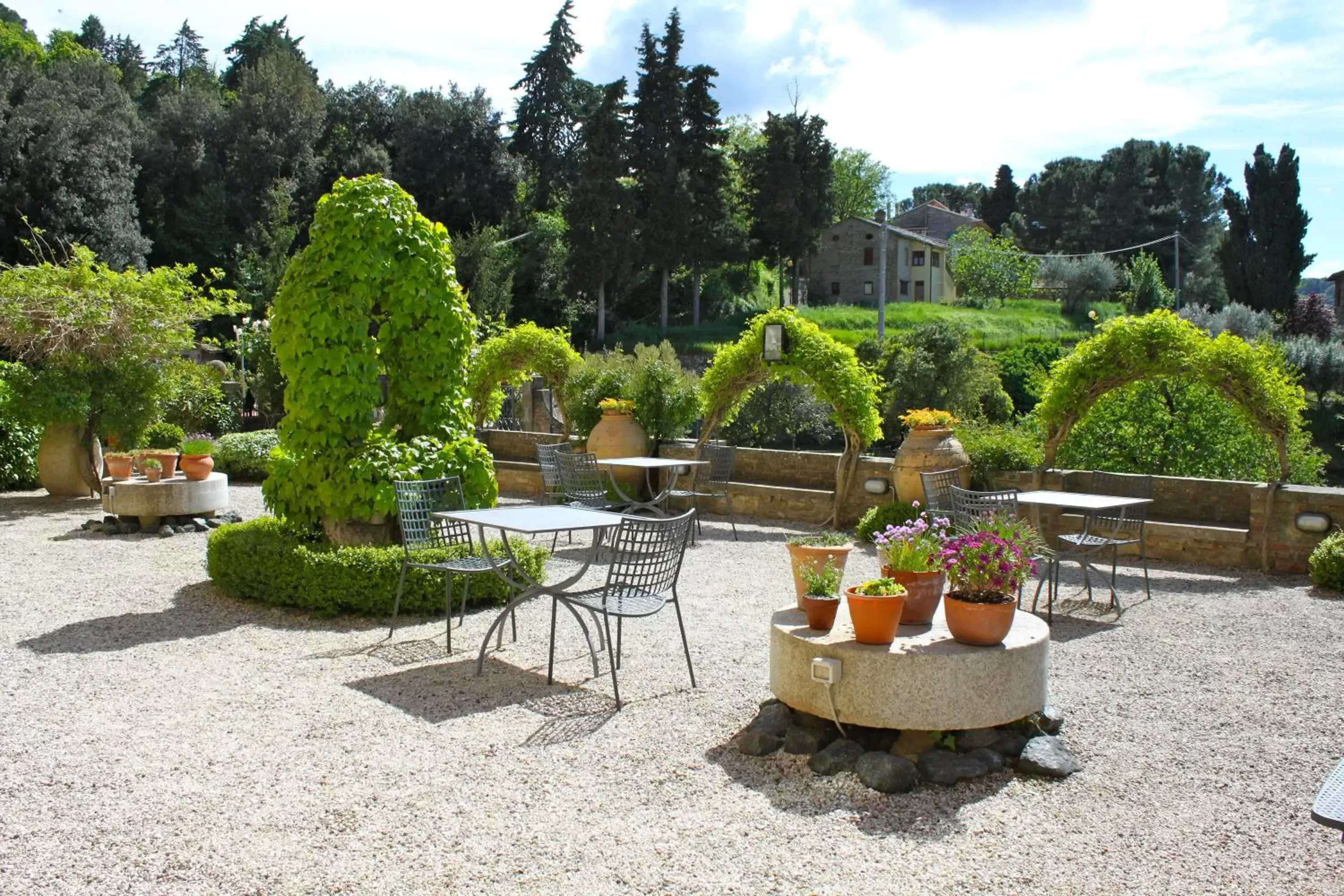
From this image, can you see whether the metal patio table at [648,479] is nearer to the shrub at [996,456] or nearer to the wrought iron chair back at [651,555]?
the shrub at [996,456]

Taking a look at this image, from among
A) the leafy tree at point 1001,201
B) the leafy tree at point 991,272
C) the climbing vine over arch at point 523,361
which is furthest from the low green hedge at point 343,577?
the leafy tree at point 1001,201

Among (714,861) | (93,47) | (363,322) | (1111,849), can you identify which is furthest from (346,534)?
(93,47)

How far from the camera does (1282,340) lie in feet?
105

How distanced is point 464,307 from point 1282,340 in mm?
30743

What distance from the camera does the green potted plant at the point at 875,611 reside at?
4.37 metres

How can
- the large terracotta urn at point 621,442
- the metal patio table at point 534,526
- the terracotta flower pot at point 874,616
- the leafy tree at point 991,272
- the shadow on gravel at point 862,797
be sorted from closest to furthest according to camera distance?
the shadow on gravel at point 862,797 < the terracotta flower pot at point 874,616 < the metal patio table at point 534,526 < the large terracotta urn at point 621,442 < the leafy tree at point 991,272

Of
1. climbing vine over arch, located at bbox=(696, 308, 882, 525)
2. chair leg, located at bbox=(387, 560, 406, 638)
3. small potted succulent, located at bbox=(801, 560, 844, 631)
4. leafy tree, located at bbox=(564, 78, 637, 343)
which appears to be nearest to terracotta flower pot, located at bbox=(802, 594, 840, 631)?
small potted succulent, located at bbox=(801, 560, 844, 631)

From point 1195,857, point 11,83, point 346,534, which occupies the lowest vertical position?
point 1195,857

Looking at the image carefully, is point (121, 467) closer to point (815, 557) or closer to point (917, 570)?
point (815, 557)

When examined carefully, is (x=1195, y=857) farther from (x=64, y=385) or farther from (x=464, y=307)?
(x=64, y=385)

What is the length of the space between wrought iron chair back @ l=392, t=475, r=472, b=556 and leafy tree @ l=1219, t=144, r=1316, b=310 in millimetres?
37314

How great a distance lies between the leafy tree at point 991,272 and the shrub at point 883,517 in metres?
41.9

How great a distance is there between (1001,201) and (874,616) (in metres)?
70.0

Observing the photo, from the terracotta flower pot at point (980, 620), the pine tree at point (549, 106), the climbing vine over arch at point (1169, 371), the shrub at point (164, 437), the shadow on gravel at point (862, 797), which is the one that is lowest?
the shadow on gravel at point (862, 797)
